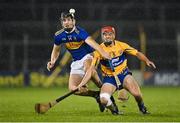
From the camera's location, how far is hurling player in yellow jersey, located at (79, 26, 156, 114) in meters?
12.9

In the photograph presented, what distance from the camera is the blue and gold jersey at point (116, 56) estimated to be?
13047mm

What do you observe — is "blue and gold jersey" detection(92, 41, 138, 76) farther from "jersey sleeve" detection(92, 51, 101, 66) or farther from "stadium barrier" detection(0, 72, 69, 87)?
"stadium barrier" detection(0, 72, 69, 87)

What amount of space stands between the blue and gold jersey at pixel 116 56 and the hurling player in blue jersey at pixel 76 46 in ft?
1.03

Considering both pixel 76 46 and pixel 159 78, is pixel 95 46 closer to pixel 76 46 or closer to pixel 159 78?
pixel 76 46

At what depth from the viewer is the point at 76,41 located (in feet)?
45.0

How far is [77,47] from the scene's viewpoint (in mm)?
13875

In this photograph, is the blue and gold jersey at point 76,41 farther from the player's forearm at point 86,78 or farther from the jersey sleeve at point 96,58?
the player's forearm at point 86,78

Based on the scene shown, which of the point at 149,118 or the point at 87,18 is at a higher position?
the point at 87,18

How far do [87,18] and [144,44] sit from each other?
410 centimetres

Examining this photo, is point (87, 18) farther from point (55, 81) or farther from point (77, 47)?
point (77, 47)

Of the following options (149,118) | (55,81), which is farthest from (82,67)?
(55,81)

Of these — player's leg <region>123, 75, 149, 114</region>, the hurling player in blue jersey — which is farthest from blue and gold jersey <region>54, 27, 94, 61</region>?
player's leg <region>123, 75, 149, 114</region>

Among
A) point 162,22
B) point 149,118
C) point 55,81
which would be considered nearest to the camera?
point 149,118

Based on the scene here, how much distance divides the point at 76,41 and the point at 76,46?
0.18 meters
